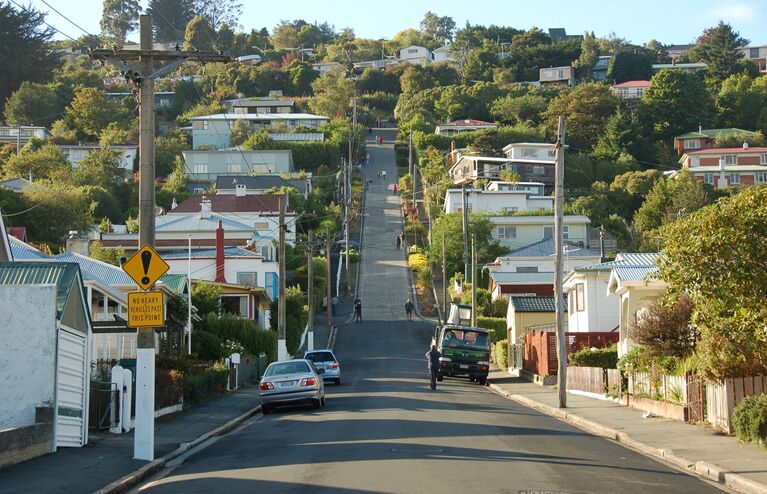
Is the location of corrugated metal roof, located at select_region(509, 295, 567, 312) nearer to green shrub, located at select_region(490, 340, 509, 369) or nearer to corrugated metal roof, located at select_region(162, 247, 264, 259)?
green shrub, located at select_region(490, 340, 509, 369)

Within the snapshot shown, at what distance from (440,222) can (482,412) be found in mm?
61246

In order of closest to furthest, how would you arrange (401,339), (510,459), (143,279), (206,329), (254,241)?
(510,459) → (143,279) → (206,329) → (401,339) → (254,241)

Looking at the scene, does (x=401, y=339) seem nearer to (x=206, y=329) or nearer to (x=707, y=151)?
(x=206, y=329)

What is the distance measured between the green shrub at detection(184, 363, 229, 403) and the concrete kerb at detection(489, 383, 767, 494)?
10648 mm

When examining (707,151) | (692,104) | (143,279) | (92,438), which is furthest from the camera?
(692,104)

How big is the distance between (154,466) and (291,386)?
12337 mm

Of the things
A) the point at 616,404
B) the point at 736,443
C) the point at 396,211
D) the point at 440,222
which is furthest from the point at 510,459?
the point at 396,211

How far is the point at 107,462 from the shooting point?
19.2m

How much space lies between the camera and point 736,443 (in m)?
20.6

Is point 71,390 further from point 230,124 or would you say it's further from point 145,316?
point 230,124

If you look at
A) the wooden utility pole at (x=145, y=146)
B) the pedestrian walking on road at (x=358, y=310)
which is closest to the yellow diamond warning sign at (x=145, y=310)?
the wooden utility pole at (x=145, y=146)

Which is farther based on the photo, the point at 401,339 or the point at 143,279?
the point at 401,339

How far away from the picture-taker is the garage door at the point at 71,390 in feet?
68.8

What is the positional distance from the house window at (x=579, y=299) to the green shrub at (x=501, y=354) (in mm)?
9104
